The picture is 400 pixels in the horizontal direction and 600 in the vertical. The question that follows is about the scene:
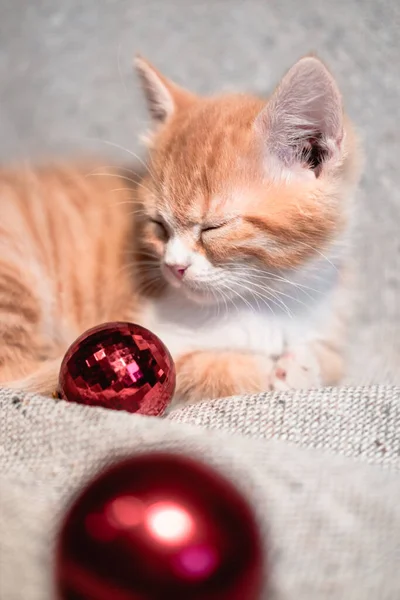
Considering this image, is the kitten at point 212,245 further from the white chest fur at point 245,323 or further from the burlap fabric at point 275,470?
the burlap fabric at point 275,470

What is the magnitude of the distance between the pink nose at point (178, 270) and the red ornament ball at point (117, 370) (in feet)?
0.49

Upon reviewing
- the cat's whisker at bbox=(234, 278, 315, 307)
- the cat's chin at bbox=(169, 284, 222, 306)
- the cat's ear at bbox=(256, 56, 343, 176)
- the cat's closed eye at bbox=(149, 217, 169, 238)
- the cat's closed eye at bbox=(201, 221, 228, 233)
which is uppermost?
the cat's ear at bbox=(256, 56, 343, 176)

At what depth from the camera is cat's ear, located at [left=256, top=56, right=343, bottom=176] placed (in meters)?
0.78

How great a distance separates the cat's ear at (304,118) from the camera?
0.78m

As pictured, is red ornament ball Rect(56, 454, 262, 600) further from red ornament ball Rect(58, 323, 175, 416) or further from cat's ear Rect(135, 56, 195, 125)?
cat's ear Rect(135, 56, 195, 125)

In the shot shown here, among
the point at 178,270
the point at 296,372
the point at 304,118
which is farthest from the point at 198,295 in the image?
the point at 304,118

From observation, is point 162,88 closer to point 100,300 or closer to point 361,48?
point 100,300

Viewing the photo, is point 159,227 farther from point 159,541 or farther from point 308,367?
point 159,541

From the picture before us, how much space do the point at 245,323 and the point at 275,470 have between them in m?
0.36

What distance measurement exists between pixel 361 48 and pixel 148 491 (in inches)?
41.8

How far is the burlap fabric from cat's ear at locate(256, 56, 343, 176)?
1.09ft

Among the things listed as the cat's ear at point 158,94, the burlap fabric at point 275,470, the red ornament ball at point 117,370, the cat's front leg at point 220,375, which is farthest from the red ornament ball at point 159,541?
the cat's ear at point 158,94

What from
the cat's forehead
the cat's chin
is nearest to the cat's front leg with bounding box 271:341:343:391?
the cat's chin

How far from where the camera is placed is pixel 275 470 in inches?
25.3
